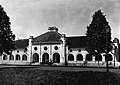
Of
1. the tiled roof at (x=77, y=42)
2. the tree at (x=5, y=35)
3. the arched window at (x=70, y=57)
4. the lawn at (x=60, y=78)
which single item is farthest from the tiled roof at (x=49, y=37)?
the lawn at (x=60, y=78)

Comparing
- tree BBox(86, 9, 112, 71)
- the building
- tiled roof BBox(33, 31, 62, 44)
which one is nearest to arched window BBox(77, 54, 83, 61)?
the building

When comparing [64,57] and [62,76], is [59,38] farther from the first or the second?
[62,76]

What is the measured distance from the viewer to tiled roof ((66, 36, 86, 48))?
166 feet

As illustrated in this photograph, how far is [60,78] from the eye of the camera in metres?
19.8

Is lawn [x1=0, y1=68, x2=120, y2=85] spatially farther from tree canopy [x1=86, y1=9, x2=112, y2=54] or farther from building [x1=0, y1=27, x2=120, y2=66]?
building [x1=0, y1=27, x2=120, y2=66]

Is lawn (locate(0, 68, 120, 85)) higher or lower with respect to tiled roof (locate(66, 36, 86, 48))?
lower

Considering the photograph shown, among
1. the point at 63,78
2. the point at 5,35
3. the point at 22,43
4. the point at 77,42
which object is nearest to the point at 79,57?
the point at 77,42

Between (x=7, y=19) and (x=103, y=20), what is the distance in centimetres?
2071

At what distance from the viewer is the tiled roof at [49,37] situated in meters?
51.4

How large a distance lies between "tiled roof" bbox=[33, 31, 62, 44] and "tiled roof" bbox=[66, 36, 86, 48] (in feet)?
14.0

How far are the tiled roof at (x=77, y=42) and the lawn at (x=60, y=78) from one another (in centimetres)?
2975

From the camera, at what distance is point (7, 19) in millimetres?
31625

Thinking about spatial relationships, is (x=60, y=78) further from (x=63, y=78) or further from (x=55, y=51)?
(x=55, y=51)

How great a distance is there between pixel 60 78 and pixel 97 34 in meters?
20.2
